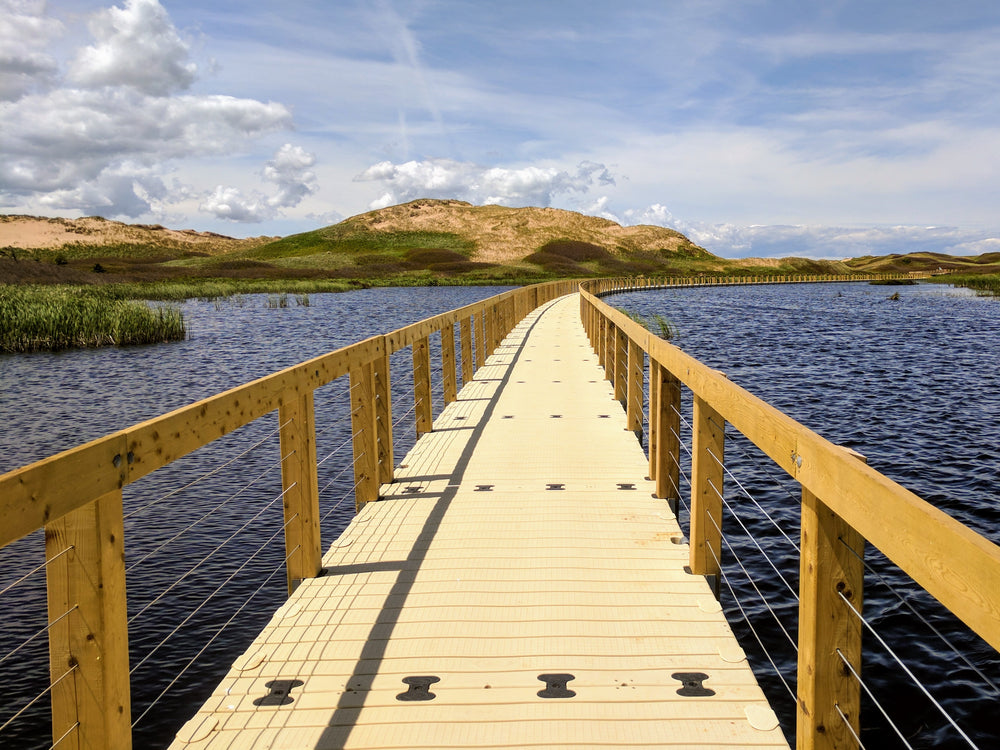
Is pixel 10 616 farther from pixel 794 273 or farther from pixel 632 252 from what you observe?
pixel 632 252

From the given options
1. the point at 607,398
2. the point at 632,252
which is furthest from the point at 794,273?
the point at 607,398

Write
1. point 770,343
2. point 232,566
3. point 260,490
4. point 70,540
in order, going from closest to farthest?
point 70,540 → point 232,566 → point 260,490 → point 770,343

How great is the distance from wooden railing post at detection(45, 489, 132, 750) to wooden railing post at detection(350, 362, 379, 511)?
334 centimetres

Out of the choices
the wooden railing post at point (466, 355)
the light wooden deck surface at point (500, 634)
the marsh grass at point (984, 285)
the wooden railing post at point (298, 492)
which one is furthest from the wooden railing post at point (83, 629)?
the marsh grass at point (984, 285)

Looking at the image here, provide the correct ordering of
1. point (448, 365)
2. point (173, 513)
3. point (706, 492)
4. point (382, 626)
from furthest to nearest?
point (448, 365), point (173, 513), point (706, 492), point (382, 626)

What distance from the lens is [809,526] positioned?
2.76m

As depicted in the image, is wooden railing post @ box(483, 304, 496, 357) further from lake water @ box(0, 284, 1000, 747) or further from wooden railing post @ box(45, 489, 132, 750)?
wooden railing post @ box(45, 489, 132, 750)

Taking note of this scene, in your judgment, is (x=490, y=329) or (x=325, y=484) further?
(x=490, y=329)

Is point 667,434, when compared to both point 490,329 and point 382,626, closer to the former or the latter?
point 382,626

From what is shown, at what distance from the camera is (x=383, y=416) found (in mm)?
6789

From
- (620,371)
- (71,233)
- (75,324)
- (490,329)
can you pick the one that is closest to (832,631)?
(620,371)

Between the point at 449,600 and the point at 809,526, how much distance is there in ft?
7.34

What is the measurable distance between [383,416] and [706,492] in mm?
3080

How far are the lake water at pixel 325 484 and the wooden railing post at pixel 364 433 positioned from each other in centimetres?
81
